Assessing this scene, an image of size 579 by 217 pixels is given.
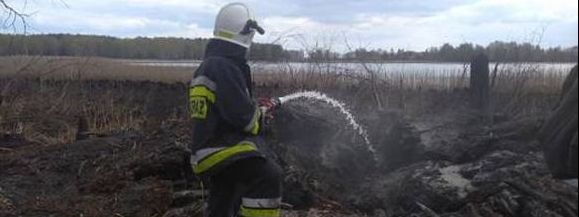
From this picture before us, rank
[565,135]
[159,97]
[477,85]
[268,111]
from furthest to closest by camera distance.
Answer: [159,97] < [477,85] < [268,111] < [565,135]

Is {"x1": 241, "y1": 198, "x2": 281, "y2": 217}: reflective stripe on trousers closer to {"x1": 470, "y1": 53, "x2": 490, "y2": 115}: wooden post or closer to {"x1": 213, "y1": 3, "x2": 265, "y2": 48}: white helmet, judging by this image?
{"x1": 213, "y1": 3, "x2": 265, "y2": 48}: white helmet

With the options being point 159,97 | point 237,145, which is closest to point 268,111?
point 237,145

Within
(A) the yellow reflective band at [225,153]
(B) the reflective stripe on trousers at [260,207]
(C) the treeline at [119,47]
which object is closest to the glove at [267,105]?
(A) the yellow reflective band at [225,153]

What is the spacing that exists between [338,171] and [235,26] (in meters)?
3.61

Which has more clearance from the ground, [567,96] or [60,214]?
[567,96]

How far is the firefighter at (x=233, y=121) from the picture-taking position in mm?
5000

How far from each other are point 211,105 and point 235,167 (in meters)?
0.44

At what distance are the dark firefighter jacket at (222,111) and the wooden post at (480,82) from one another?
583 centimetres

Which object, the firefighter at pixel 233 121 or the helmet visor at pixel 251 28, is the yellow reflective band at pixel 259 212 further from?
the helmet visor at pixel 251 28

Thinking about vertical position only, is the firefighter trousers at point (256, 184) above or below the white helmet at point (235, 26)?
below

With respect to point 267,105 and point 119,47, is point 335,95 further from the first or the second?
point 119,47

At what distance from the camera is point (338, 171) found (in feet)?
27.7

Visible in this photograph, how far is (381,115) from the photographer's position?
9.61 metres

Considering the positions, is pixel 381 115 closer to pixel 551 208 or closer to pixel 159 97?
pixel 551 208
